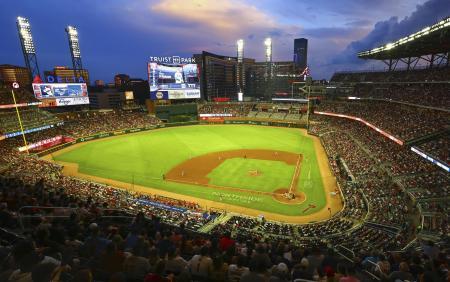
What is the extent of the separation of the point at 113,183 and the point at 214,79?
119m

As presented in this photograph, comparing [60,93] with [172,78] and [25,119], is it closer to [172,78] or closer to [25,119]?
[25,119]

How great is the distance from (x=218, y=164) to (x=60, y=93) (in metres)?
42.5

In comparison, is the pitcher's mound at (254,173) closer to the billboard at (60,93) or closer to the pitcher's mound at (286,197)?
the pitcher's mound at (286,197)

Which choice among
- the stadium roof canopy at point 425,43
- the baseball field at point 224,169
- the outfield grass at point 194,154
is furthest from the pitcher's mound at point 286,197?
the stadium roof canopy at point 425,43

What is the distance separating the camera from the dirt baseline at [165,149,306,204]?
97.6 feet

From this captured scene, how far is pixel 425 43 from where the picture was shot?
1515 inches

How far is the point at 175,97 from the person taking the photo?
72.5 meters

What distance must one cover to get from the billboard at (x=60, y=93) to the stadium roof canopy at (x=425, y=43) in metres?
63.1

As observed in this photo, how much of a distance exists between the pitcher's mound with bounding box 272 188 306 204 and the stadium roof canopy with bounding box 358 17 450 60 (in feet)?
76.5

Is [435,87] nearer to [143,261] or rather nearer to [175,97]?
[143,261]

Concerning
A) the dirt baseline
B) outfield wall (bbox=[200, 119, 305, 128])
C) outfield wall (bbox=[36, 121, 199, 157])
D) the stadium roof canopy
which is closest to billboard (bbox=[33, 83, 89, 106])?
outfield wall (bbox=[36, 121, 199, 157])

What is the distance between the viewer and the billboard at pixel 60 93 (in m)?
56.1

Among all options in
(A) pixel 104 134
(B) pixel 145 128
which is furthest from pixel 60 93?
(B) pixel 145 128

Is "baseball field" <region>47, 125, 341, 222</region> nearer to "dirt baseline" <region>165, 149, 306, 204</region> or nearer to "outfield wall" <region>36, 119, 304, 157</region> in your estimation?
"dirt baseline" <region>165, 149, 306, 204</region>
